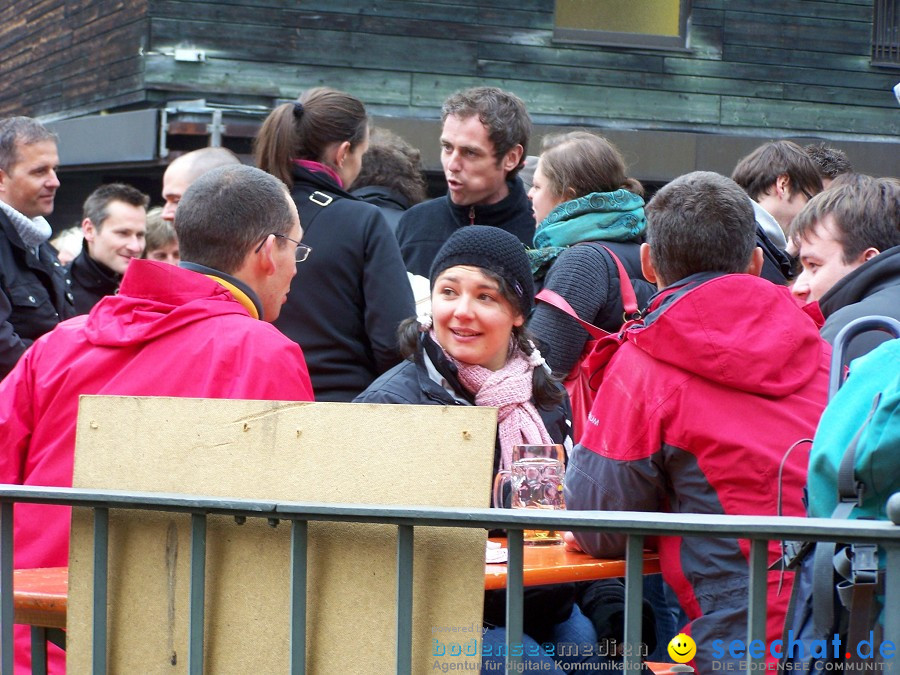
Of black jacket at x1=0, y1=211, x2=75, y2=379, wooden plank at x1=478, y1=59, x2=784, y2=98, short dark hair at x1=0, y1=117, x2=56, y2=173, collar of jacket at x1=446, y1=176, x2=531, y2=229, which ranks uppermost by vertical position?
wooden plank at x1=478, y1=59, x2=784, y2=98

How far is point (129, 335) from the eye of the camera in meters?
2.81

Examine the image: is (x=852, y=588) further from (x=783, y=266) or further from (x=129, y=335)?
(x=783, y=266)

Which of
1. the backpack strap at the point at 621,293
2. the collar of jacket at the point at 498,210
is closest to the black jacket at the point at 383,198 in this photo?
the collar of jacket at the point at 498,210

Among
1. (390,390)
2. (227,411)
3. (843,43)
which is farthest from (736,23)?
(227,411)

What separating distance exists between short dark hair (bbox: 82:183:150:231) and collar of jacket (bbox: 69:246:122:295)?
0.62 ft

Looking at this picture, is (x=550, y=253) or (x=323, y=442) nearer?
(x=323, y=442)

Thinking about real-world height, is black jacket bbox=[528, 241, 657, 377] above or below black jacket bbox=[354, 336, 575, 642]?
above

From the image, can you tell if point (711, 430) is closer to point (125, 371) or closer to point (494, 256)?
point (494, 256)

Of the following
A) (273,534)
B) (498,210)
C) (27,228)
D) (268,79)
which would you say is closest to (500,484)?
(273,534)

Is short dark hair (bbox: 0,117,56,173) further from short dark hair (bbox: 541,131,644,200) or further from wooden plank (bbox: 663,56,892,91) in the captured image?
wooden plank (bbox: 663,56,892,91)

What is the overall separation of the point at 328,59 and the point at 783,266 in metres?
7.10

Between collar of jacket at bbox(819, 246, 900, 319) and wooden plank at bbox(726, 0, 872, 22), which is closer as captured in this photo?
collar of jacket at bbox(819, 246, 900, 319)

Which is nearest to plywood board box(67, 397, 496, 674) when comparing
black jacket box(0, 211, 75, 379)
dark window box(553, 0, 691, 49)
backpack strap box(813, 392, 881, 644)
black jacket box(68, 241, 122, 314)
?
backpack strap box(813, 392, 881, 644)

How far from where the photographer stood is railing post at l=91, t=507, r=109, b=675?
7.18ft
